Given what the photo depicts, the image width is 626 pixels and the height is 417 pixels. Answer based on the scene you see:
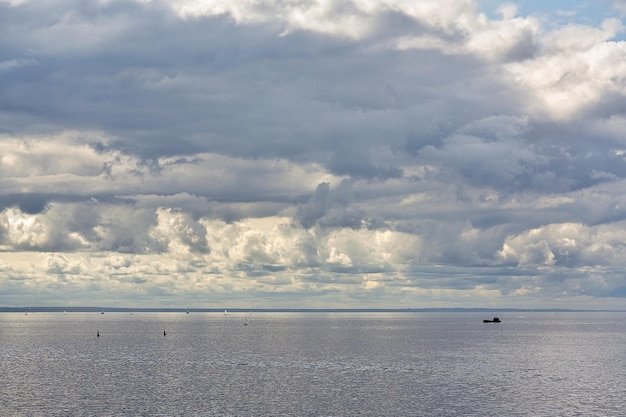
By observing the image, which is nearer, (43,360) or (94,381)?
(94,381)

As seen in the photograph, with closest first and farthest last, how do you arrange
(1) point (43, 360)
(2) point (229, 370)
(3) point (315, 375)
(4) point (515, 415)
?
(4) point (515, 415), (3) point (315, 375), (2) point (229, 370), (1) point (43, 360)

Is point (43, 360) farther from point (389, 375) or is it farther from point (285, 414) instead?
point (285, 414)

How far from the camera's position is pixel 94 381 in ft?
451

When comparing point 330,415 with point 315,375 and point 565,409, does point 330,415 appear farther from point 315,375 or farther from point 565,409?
point 315,375

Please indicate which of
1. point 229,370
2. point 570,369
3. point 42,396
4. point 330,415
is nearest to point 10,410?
point 42,396

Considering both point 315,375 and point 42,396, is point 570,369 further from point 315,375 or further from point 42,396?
point 42,396

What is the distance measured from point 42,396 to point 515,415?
70.3 metres

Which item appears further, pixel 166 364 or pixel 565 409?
pixel 166 364

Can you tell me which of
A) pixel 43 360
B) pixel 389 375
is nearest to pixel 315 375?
pixel 389 375

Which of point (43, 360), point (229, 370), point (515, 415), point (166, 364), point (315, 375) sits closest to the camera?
point (515, 415)

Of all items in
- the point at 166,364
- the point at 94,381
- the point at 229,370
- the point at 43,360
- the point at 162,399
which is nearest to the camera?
the point at 162,399

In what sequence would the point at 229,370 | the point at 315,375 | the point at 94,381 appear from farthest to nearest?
1. the point at 229,370
2. the point at 315,375
3. the point at 94,381

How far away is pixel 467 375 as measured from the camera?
148375mm

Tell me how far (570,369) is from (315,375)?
56957 mm
